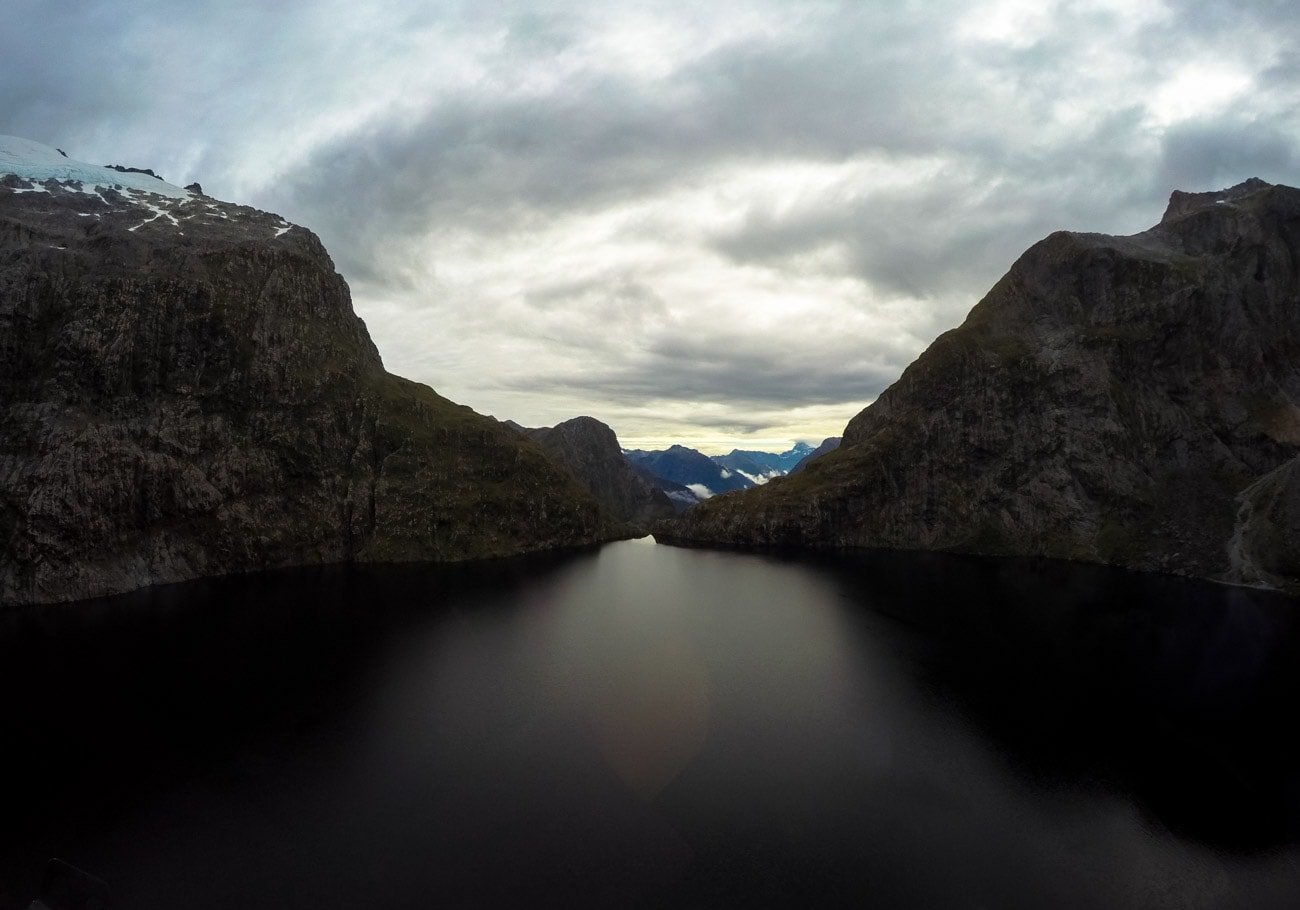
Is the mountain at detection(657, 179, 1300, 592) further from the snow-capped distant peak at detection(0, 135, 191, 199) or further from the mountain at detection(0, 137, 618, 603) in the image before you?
the snow-capped distant peak at detection(0, 135, 191, 199)

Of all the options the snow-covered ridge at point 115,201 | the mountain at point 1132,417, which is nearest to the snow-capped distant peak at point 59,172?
the snow-covered ridge at point 115,201

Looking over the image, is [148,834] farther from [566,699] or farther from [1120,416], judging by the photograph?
[1120,416]

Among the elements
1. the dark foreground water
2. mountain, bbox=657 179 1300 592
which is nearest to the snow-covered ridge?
the dark foreground water

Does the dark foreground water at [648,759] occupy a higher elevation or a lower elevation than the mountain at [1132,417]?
lower

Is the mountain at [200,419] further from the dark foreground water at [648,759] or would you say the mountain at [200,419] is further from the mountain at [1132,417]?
the mountain at [1132,417]

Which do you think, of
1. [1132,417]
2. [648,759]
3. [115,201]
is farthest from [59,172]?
[1132,417]

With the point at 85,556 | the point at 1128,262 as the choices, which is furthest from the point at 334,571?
the point at 1128,262

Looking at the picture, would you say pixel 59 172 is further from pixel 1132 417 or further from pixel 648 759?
pixel 1132 417
